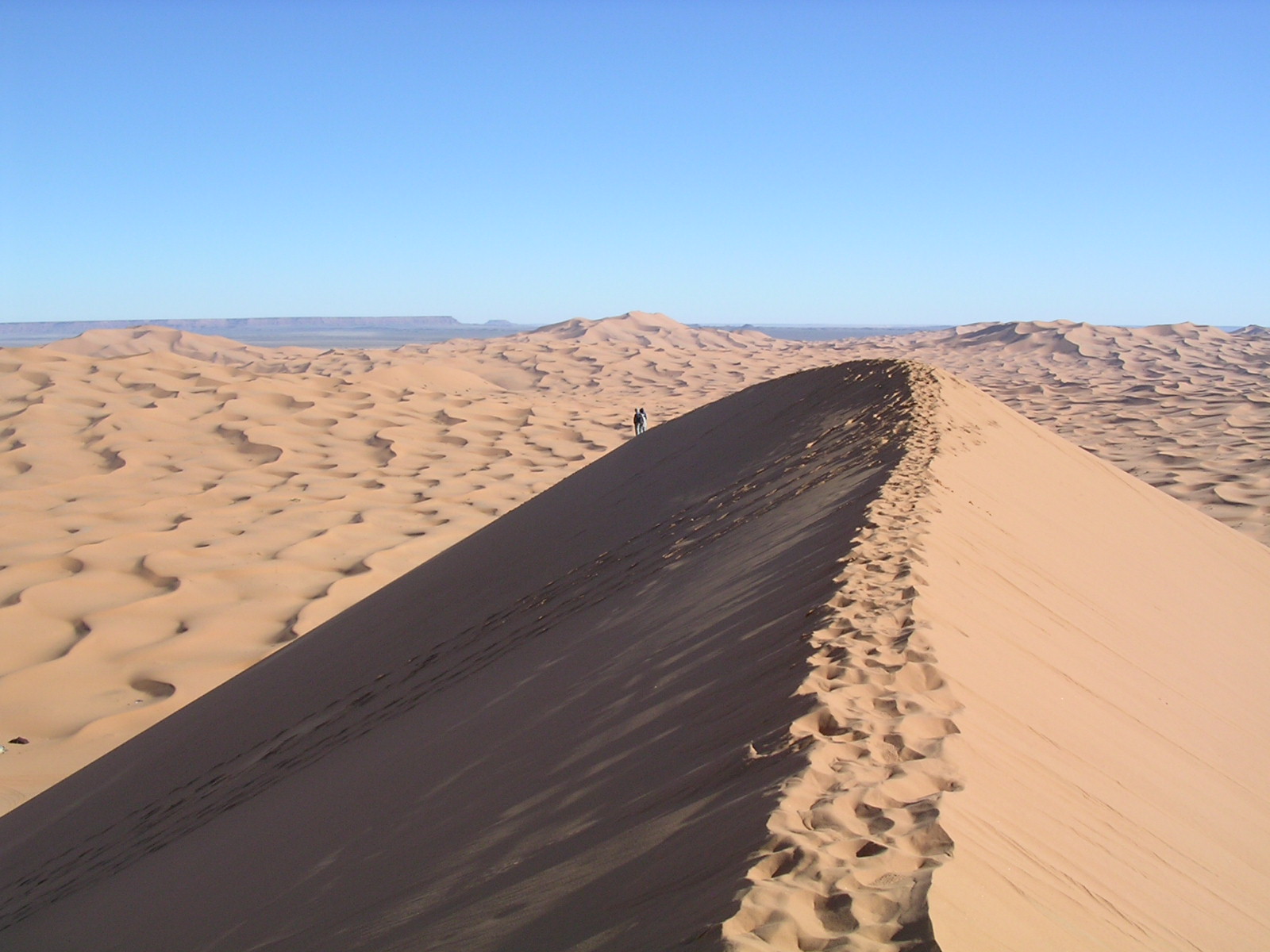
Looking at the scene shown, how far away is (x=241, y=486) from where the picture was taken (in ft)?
50.0

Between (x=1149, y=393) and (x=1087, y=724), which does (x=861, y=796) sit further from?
(x=1149, y=393)

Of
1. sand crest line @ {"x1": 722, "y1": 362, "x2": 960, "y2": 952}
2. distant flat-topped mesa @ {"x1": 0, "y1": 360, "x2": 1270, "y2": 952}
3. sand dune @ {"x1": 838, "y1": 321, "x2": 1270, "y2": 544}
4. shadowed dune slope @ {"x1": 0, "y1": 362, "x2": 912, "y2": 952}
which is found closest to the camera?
sand crest line @ {"x1": 722, "y1": 362, "x2": 960, "y2": 952}

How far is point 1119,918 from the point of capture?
97.5 inches

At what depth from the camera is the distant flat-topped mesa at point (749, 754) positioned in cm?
245

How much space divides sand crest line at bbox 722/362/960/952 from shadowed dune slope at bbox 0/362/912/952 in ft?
0.28

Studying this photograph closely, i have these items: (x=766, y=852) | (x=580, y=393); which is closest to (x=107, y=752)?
(x=766, y=852)

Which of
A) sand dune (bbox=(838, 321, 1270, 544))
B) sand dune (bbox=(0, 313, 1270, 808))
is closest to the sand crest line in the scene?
sand dune (bbox=(0, 313, 1270, 808))

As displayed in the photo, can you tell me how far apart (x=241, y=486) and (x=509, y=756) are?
12.7 meters

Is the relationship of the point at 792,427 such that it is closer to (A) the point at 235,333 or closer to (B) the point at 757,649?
(B) the point at 757,649

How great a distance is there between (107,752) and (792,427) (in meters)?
6.03

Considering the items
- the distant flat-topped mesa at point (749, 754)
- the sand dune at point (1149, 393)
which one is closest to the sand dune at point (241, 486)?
the sand dune at point (1149, 393)

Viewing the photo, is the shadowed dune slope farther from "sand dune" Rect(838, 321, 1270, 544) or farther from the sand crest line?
"sand dune" Rect(838, 321, 1270, 544)

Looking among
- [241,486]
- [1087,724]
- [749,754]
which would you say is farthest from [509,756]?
[241,486]

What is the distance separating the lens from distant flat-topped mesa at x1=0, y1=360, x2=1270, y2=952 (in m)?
2.45
